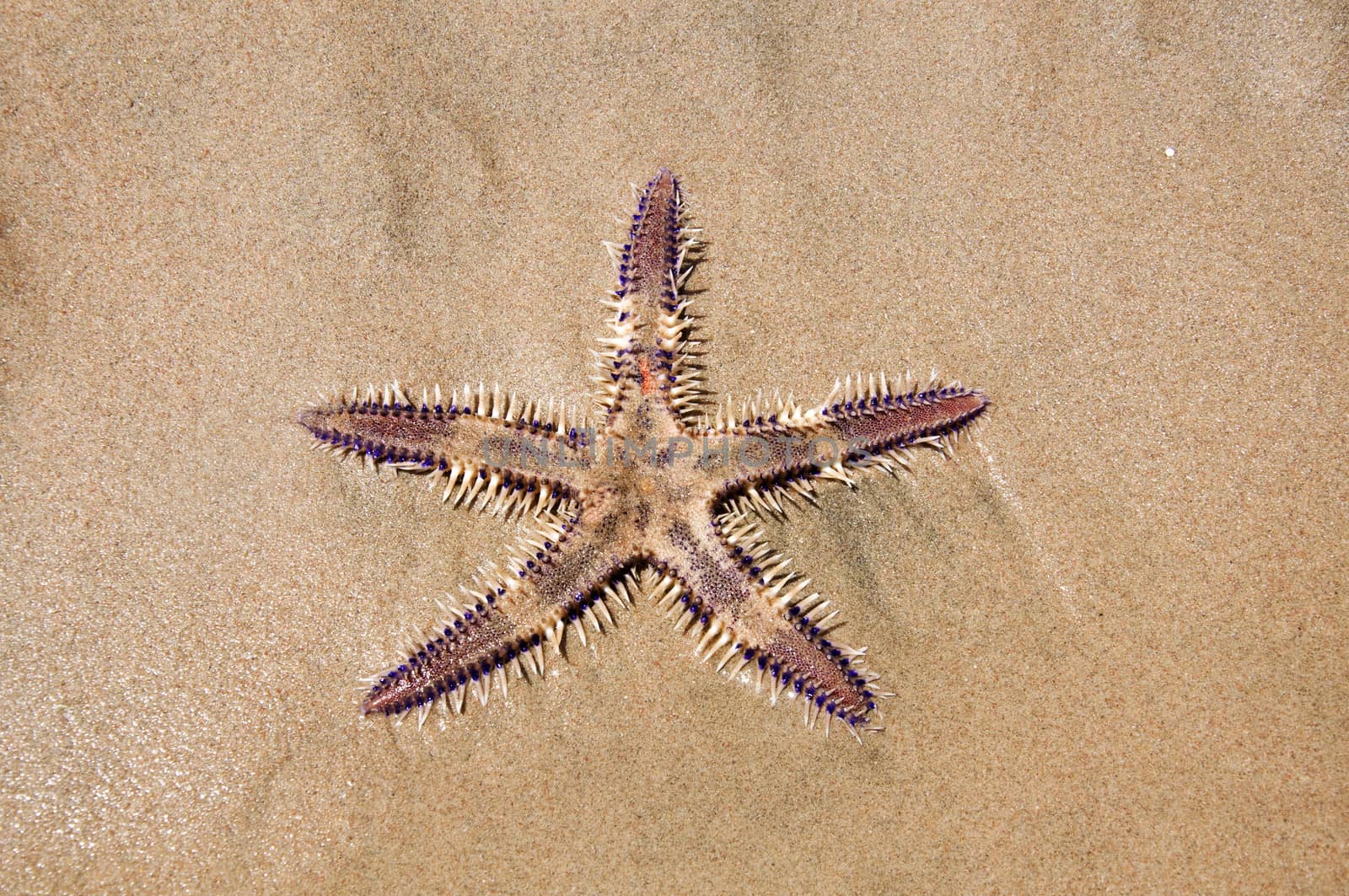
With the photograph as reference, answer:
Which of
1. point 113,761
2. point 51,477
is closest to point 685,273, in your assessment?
point 51,477

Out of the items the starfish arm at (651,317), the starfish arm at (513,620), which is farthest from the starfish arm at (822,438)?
the starfish arm at (513,620)

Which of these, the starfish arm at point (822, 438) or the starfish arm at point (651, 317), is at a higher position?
the starfish arm at point (651, 317)

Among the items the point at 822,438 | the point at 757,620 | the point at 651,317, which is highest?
the point at 651,317

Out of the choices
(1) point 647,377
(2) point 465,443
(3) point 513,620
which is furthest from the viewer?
(1) point 647,377

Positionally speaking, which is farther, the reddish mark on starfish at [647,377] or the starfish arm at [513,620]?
the reddish mark on starfish at [647,377]

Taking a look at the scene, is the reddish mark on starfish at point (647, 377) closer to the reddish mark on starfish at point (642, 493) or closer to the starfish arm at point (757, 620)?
the reddish mark on starfish at point (642, 493)

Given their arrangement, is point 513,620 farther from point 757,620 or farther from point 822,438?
point 822,438

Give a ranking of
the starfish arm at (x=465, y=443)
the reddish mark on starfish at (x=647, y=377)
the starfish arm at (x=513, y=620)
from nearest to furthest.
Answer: the starfish arm at (x=513, y=620), the starfish arm at (x=465, y=443), the reddish mark on starfish at (x=647, y=377)

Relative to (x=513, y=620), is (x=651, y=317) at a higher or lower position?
higher

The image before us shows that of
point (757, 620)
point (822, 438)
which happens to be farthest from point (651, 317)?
point (757, 620)
